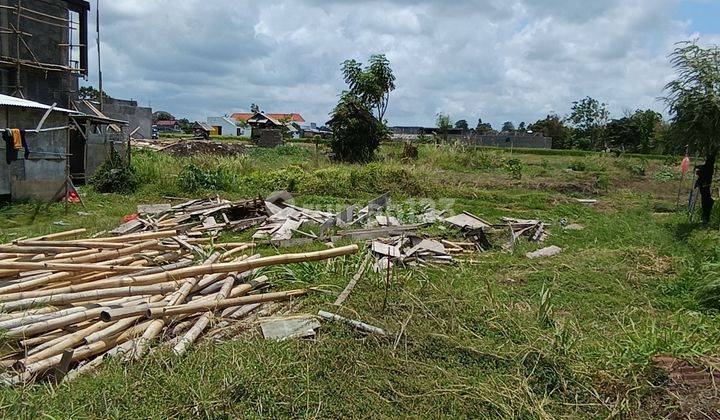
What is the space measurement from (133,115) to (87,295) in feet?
104

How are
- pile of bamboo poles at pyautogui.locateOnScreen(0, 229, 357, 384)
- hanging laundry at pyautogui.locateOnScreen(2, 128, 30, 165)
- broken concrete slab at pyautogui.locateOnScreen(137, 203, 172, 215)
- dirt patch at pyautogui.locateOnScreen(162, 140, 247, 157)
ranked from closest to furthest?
pile of bamboo poles at pyautogui.locateOnScreen(0, 229, 357, 384)
hanging laundry at pyautogui.locateOnScreen(2, 128, 30, 165)
broken concrete slab at pyautogui.locateOnScreen(137, 203, 172, 215)
dirt patch at pyautogui.locateOnScreen(162, 140, 247, 157)

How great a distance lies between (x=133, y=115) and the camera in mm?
33656

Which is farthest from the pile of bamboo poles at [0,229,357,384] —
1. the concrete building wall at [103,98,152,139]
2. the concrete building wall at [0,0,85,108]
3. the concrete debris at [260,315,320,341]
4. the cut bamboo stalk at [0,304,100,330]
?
the concrete building wall at [103,98,152,139]

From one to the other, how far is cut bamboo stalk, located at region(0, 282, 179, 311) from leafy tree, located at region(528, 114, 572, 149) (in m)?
45.1

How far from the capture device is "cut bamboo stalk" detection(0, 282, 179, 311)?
4734 mm

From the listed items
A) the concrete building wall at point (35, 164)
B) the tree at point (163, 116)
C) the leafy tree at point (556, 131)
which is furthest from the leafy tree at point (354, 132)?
the tree at point (163, 116)

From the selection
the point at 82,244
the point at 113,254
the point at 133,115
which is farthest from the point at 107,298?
the point at 133,115

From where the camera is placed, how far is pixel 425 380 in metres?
3.85

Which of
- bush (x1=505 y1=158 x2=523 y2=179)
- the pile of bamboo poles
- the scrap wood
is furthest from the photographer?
bush (x1=505 y1=158 x2=523 y2=179)

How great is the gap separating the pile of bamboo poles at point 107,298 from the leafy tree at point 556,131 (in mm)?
44290

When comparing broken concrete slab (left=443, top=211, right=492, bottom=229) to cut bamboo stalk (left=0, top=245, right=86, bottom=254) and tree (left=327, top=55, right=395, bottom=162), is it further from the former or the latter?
tree (left=327, top=55, right=395, bottom=162)

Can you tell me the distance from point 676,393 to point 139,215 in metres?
9.32

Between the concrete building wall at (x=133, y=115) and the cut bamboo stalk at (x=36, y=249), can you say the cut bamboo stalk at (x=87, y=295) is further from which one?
the concrete building wall at (x=133, y=115)

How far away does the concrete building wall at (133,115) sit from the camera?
31.7 metres
